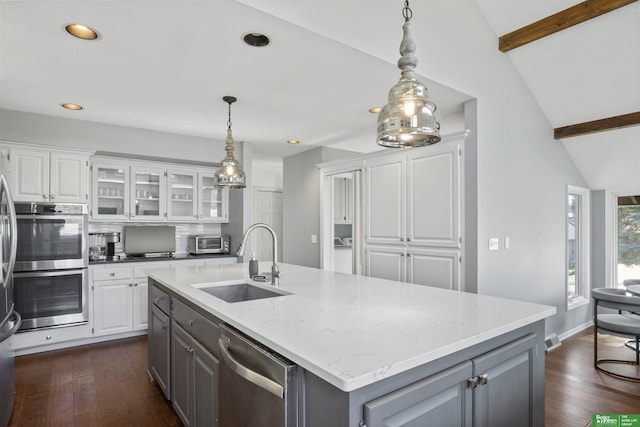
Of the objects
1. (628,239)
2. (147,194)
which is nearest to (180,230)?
(147,194)

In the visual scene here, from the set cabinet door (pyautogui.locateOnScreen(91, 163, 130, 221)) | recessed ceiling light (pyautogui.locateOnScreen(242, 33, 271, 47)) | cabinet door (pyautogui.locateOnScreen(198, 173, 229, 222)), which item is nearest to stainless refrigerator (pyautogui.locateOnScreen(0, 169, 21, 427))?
recessed ceiling light (pyautogui.locateOnScreen(242, 33, 271, 47))

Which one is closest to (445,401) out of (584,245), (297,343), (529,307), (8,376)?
(297,343)

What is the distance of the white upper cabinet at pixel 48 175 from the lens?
340 cm

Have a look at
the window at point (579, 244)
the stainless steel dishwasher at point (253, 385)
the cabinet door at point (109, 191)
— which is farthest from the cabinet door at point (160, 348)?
the window at point (579, 244)

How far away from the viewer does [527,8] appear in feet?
9.93

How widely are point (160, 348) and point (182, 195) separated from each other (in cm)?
263

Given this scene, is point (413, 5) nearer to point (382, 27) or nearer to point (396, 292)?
point (382, 27)

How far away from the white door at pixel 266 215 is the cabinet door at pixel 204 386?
5.00 meters

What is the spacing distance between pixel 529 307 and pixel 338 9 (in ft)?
6.43

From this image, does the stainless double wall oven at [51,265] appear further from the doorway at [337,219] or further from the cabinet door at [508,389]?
the cabinet door at [508,389]

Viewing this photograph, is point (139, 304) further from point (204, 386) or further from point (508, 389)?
point (508, 389)

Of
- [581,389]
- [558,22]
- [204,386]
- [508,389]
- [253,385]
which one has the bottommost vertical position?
[581,389]

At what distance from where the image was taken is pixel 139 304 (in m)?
4.10

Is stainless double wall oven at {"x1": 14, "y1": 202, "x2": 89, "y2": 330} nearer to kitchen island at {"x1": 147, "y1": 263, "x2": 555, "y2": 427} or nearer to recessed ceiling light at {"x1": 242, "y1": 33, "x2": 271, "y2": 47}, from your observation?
kitchen island at {"x1": 147, "y1": 263, "x2": 555, "y2": 427}
